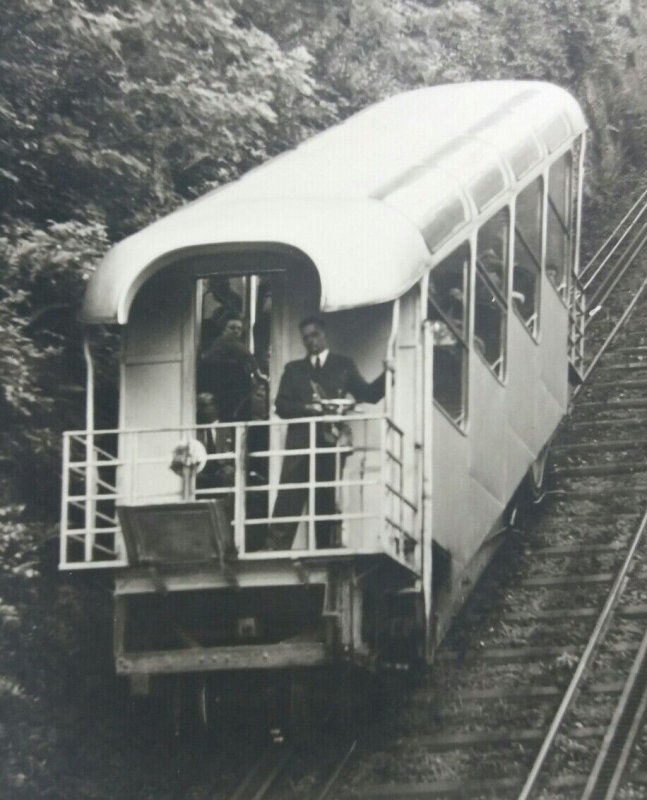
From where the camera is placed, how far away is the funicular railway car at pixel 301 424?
10453 mm

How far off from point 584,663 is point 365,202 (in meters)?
3.67

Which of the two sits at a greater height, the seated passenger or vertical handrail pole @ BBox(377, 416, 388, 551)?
the seated passenger

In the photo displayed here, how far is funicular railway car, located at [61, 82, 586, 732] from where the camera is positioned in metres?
10.5

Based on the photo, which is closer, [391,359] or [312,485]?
[312,485]

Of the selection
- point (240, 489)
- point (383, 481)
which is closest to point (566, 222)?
point (383, 481)

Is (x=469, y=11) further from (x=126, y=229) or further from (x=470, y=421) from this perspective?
(x=470, y=421)

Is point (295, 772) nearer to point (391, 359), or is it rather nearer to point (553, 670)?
point (553, 670)

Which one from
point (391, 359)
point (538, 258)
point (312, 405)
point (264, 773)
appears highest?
point (538, 258)

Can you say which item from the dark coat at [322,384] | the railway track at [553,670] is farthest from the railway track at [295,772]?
the dark coat at [322,384]

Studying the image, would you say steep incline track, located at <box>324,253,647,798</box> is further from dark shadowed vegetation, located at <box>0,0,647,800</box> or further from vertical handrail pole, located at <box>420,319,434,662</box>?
dark shadowed vegetation, located at <box>0,0,647,800</box>

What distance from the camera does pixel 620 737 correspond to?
36.7 ft

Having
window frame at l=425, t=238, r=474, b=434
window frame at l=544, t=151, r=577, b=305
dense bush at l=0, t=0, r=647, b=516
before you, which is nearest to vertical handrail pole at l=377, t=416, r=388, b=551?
window frame at l=425, t=238, r=474, b=434

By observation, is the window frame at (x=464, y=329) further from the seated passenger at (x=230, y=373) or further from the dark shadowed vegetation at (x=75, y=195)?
the dark shadowed vegetation at (x=75, y=195)

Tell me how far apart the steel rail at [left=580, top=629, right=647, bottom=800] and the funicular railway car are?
133cm
